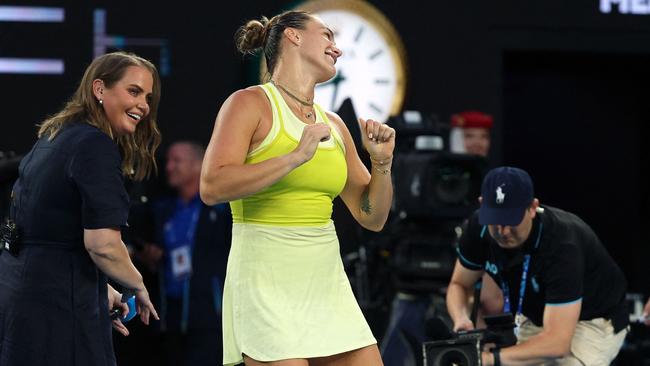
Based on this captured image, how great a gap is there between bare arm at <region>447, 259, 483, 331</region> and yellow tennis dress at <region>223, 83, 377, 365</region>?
5.26ft

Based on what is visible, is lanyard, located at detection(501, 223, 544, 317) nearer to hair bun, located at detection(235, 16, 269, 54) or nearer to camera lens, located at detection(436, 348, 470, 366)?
camera lens, located at detection(436, 348, 470, 366)

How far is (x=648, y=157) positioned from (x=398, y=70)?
8.27 ft

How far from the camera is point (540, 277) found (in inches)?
170

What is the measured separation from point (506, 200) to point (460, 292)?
0.63 meters

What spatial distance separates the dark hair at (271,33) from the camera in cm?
312

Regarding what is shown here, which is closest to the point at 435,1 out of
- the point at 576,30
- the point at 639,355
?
the point at 576,30

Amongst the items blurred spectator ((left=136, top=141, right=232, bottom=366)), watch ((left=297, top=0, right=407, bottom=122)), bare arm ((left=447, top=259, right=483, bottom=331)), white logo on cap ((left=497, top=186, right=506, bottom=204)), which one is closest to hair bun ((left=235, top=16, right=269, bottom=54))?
white logo on cap ((left=497, top=186, right=506, bottom=204))

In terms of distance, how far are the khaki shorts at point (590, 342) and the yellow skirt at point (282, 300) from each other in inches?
69.4

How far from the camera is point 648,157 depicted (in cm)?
907

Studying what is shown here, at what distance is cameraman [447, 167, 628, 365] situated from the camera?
13.8 ft

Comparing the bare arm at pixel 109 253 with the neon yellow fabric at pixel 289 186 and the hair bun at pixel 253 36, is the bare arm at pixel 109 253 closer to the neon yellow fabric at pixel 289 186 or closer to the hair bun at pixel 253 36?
the neon yellow fabric at pixel 289 186

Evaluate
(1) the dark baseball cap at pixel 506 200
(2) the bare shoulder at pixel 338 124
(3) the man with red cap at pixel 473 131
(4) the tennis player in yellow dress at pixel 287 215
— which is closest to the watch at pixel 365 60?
(3) the man with red cap at pixel 473 131

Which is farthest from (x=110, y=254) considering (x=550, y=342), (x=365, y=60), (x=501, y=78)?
(x=501, y=78)

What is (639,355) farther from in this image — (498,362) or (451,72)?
(498,362)
